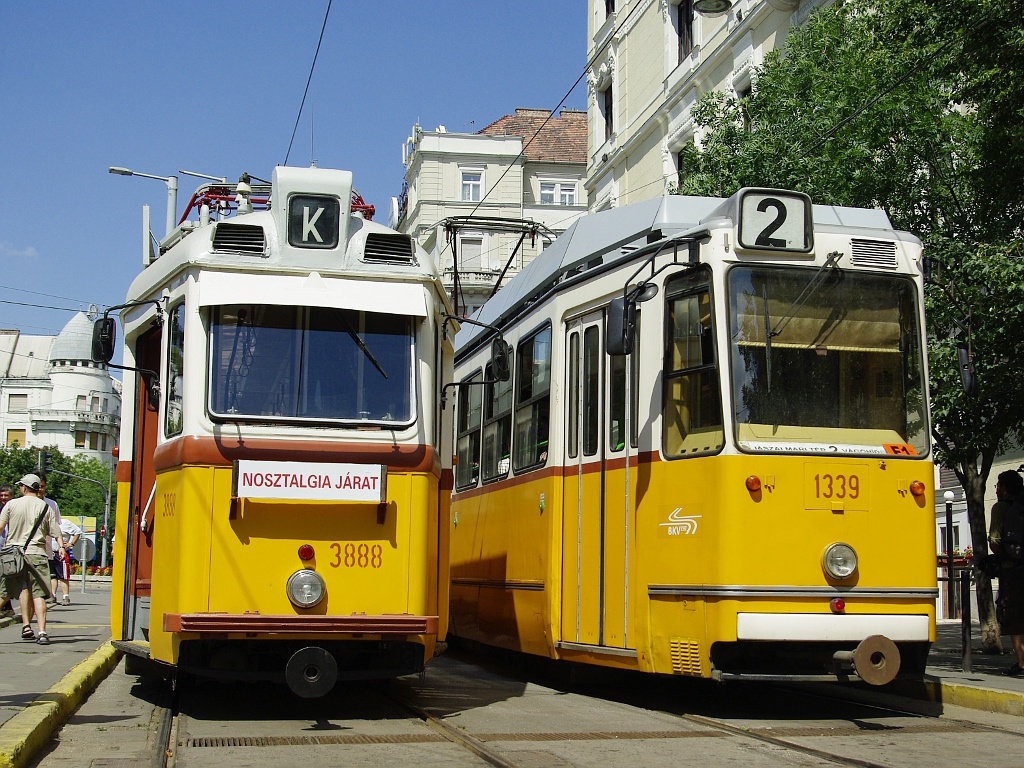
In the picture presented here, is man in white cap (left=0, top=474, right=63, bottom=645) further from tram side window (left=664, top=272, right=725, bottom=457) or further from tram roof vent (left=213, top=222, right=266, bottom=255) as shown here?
tram side window (left=664, top=272, right=725, bottom=457)

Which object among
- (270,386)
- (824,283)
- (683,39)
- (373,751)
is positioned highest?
(683,39)

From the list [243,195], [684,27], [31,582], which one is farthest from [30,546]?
[684,27]

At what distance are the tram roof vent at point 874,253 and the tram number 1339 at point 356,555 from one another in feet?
12.4

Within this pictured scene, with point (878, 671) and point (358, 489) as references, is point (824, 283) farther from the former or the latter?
point (358, 489)

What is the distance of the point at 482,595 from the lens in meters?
12.6

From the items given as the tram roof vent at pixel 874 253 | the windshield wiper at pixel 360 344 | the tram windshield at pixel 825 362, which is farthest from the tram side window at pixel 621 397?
the windshield wiper at pixel 360 344

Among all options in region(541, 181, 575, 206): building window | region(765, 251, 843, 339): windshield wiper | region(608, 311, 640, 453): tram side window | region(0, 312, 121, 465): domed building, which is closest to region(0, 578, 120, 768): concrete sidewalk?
region(608, 311, 640, 453): tram side window

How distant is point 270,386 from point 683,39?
27350 mm

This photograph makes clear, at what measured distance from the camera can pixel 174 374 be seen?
8.71 m

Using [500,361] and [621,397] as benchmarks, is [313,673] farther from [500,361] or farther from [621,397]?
[621,397]

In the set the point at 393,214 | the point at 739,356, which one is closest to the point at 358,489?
the point at 739,356

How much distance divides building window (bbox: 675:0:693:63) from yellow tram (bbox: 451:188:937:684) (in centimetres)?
2449

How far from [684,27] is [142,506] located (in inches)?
1050

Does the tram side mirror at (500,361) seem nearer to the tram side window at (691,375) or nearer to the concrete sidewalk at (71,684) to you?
the tram side window at (691,375)
